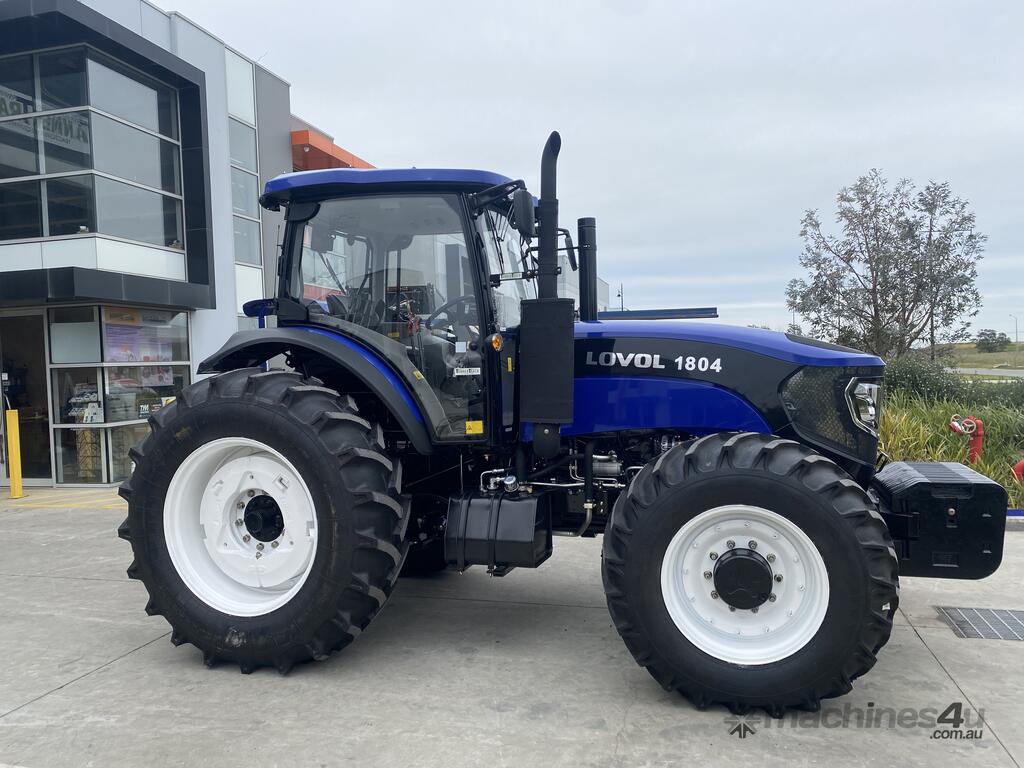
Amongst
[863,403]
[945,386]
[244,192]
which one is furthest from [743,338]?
[244,192]

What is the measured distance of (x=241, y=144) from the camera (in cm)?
1400

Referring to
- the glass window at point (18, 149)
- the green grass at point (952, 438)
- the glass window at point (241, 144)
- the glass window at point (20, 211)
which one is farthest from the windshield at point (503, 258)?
the glass window at point (241, 144)

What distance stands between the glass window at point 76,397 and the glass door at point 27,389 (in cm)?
26

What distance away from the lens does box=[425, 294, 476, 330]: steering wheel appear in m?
4.17

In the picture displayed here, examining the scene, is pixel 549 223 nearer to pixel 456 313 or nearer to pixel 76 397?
pixel 456 313

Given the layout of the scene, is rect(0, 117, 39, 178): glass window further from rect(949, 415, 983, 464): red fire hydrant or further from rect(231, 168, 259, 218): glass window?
rect(949, 415, 983, 464): red fire hydrant

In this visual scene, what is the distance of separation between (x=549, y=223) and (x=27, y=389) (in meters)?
10.1

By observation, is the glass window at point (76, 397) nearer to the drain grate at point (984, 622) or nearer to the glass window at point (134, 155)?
the glass window at point (134, 155)

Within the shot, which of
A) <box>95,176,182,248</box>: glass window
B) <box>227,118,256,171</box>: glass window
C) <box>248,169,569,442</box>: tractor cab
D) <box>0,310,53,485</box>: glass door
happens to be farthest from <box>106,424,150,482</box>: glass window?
<box>248,169,569,442</box>: tractor cab

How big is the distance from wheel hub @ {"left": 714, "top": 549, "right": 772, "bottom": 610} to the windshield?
1723mm

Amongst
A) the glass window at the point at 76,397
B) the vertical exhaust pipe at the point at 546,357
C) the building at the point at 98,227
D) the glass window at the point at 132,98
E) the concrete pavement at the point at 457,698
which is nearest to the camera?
the concrete pavement at the point at 457,698

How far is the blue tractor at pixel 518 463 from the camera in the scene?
3367 mm

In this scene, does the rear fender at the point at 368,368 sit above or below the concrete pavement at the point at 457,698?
above

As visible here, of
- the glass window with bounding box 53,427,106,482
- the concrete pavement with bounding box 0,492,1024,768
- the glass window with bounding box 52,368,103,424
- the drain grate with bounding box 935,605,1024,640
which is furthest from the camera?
the glass window with bounding box 53,427,106,482
